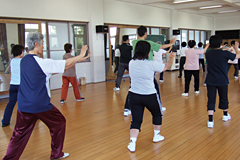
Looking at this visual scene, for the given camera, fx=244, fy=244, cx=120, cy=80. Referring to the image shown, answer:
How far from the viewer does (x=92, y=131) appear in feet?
13.2

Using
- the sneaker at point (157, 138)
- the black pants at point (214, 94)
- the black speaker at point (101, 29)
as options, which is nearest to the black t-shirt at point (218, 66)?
the black pants at point (214, 94)

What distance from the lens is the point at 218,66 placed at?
383cm

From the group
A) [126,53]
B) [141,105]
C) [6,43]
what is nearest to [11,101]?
[141,105]

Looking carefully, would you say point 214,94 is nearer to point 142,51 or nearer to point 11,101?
point 142,51

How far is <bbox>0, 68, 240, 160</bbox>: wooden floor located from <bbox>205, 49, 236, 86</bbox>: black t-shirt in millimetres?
770

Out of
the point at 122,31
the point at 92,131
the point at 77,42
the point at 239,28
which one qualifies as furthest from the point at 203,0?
the point at 92,131

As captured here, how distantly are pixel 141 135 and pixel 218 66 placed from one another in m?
1.62

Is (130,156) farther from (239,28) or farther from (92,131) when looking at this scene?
(239,28)

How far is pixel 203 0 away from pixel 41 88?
10.5 m

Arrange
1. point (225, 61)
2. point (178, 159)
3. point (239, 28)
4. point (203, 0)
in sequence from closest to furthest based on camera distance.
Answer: point (178, 159)
point (225, 61)
point (203, 0)
point (239, 28)

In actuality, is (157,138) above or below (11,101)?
below

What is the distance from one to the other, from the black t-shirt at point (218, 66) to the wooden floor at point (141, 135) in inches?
30.3

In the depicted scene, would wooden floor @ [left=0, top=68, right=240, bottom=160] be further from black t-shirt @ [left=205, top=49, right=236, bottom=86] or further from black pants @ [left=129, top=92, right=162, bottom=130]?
black t-shirt @ [left=205, top=49, right=236, bottom=86]

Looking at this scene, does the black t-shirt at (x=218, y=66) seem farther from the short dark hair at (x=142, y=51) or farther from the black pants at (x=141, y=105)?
the short dark hair at (x=142, y=51)
